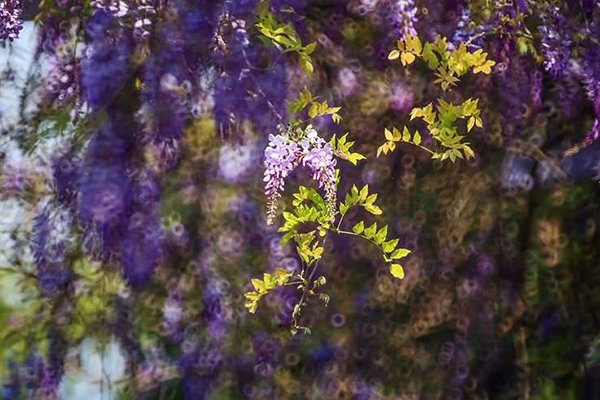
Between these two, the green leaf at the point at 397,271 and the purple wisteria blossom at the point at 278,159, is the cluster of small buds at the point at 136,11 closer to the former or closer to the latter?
the purple wisteria blossom at the point at 278,159

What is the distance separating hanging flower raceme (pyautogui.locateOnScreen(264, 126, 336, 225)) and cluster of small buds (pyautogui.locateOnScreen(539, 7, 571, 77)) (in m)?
0.60

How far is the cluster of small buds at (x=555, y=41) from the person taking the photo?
184 centimetres

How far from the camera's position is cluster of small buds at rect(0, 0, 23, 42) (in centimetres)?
165

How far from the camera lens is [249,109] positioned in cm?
175

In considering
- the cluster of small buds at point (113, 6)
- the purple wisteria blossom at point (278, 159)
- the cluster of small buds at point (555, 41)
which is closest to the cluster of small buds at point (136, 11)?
the cluster of small buds at point (113, 6)

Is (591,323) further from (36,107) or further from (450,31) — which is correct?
(36,107)

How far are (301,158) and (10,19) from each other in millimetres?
680

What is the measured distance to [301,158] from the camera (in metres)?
1.68

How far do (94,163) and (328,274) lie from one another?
575 millimetres

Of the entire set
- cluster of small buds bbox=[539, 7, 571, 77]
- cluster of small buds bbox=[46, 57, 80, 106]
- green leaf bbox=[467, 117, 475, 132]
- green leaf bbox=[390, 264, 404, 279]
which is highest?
cluster of small buds bbox=[539, 7, 571, 77]

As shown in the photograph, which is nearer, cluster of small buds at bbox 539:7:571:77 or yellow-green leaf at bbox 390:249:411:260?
yellow-green leaf at bbox 390:249:411:260

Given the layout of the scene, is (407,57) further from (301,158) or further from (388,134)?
(301,158)

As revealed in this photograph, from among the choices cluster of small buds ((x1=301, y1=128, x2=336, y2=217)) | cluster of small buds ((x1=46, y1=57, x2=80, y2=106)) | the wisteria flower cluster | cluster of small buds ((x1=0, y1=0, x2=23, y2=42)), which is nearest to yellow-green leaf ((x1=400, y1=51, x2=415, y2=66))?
the wisteria flower cluster

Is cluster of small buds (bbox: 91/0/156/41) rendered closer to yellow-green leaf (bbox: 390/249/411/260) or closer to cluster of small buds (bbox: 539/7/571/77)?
yellow-green leaf (bbox: 390/249/411/260)
